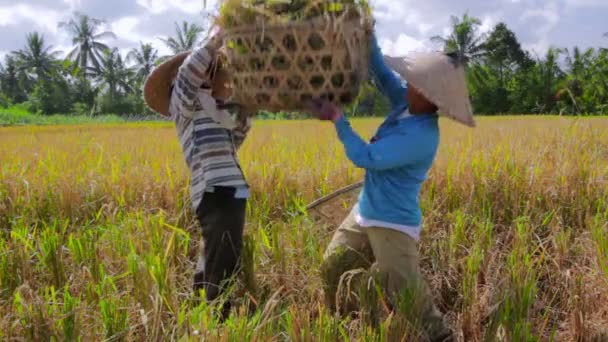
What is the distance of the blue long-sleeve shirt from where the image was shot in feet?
6.25

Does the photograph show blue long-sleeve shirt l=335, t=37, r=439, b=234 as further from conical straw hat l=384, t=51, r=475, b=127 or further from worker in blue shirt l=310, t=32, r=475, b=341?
conical straw hat l=384, t=51, r=475, b=127

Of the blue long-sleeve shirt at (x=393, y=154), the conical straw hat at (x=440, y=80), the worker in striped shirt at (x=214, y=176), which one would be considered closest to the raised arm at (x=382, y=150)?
the blue long-sleeve shirt at (x=393, y=154)

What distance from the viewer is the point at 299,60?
1.58 metres

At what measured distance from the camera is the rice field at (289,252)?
1804mm

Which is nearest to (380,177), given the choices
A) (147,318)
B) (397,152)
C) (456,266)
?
(397,152)

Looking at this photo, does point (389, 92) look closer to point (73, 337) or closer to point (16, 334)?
point (73, 337)

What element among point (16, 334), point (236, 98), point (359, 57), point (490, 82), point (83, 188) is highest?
point (490, 82)

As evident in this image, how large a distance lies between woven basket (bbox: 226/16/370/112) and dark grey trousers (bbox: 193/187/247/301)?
0.62m

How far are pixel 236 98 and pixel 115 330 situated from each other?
0.84 metres

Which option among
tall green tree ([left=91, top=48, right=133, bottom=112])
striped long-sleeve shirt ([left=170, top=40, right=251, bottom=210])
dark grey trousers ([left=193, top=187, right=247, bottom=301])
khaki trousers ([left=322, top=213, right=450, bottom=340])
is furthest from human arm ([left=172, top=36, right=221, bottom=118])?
tall green tree ([left=91, top=48, right=133, bottom=112])

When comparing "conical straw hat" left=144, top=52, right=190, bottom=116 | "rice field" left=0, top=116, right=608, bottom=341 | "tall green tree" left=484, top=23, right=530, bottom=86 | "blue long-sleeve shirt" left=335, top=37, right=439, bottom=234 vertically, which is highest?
"tall green tree" left=484, top=23, right=530, bottom=86

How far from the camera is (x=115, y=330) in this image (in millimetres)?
1759

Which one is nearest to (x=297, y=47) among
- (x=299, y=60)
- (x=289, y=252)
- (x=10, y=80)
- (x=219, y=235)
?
(x=299, y=60)

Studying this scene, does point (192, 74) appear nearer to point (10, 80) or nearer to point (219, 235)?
point (219, 235)
